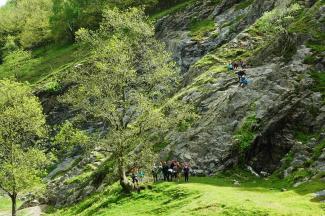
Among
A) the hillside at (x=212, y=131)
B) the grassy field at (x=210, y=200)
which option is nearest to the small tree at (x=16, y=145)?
the hillside at (x=212, y=131)

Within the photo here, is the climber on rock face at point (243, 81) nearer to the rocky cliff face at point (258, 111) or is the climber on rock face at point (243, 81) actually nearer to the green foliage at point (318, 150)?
the rocky cliff face at point (258, 111)

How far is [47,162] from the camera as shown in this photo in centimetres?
5953

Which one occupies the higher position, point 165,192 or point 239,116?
point 239,116

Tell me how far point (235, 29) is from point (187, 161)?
4558cm

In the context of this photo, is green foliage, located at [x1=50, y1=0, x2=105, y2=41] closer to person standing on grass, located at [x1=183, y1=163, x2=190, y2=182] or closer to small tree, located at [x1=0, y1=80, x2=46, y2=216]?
small tree, located at [x1=0, y1=80, x2=46, y2=216]

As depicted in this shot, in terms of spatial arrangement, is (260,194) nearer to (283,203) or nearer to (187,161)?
(283,203)

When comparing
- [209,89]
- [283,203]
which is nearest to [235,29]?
[209,89]

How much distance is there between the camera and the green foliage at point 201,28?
4001 inches

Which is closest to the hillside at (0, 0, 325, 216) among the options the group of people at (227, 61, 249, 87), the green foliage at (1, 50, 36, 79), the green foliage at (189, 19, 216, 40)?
the group of people at (227, 61, 249, 87)

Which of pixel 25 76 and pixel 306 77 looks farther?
pixel 25 76

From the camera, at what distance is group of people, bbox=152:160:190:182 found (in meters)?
51.0

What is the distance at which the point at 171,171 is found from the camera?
52.5 metres

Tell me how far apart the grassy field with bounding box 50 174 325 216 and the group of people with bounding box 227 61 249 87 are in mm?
15419

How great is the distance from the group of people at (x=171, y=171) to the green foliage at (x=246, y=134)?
6504 millimetres
